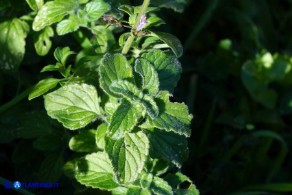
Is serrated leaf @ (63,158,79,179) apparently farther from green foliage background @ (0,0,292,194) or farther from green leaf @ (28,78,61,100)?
green leaf @ (28,78,61,100)

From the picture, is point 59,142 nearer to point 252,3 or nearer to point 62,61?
point 62,61

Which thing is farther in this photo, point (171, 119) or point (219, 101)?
point (219, 101)

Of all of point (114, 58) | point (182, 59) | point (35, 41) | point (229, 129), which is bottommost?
point (229, 129)

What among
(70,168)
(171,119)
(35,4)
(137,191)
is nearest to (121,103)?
(171,119)

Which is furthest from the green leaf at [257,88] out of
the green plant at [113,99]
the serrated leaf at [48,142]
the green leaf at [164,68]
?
the serrated leaf at [48,142]

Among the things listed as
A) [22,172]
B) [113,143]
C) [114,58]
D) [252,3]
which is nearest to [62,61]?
[114,58]

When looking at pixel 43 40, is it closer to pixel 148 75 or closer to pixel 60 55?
pixel 60 55

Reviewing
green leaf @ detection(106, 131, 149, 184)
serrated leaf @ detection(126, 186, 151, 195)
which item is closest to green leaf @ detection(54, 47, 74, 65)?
green leaf @ detection(106, 131, 149, 184)
